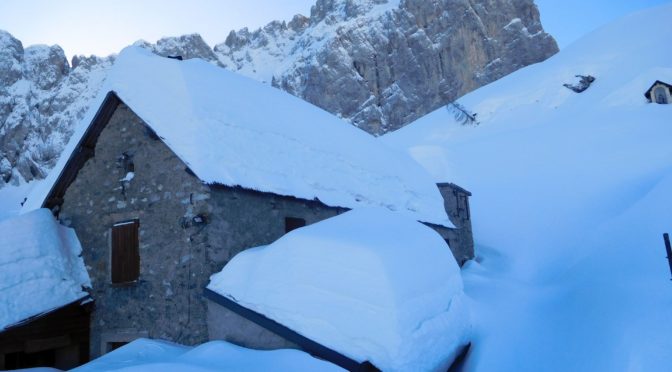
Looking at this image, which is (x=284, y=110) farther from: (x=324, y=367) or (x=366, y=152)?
(x=324, y=367)

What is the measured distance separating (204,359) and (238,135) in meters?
4.98

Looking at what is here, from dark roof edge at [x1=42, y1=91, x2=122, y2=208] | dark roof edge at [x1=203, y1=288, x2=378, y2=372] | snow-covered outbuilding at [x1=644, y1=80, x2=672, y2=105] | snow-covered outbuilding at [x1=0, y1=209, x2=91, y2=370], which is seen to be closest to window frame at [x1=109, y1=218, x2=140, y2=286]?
snow-covered outbuilding at [x1=0, y1=209, x2=91, y2=370]

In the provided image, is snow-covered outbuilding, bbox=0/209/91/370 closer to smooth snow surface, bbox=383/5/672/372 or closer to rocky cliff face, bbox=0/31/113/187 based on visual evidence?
smooth snow surface, bbox=383/5/672/372

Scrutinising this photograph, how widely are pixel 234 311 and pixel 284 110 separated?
284 inches

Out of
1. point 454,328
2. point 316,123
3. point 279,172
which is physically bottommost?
point 454,328

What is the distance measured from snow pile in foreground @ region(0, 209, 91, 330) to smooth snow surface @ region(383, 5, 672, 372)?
27.6 ft

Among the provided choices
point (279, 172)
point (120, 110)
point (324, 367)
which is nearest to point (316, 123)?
point (279, 172)

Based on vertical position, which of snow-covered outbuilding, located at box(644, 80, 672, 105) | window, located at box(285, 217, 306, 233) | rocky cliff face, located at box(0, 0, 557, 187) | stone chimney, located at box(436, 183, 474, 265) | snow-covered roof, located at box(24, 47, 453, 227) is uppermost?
rocky cliff face, located at box(0, 0, 557, 187)

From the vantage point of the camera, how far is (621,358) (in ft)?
23.9

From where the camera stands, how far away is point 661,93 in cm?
3625

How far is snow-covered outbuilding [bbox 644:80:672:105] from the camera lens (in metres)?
36.0

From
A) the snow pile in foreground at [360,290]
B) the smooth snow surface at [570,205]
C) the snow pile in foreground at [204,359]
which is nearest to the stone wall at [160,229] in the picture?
the snow pile in foreground at [204,359]

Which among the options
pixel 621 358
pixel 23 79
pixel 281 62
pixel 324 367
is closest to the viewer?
pixel 324 367

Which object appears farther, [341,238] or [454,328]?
[454,328]
